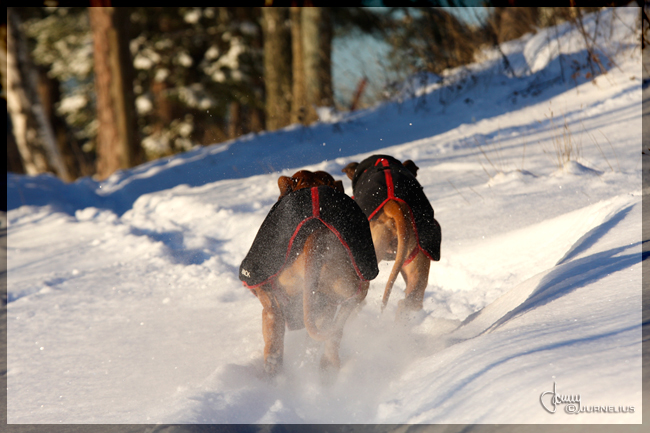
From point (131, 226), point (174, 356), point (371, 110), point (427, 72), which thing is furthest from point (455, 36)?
point (174, 356)

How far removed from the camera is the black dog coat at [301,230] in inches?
96.9

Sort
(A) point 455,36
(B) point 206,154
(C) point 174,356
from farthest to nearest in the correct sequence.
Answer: (A) point 455,36 → (B) point 206,154 → (C) point 174,356

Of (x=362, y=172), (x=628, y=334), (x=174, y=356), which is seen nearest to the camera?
(x=628, y=334)

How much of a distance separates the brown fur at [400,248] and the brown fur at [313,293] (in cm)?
41

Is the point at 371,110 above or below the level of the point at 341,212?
below

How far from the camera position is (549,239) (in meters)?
3.66

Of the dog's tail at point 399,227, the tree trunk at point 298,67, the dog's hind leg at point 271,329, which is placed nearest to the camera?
the dog's hind leg at point 271,329

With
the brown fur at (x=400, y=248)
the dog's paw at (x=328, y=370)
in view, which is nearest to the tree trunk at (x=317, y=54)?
the brown fur at (x=400, y=248)

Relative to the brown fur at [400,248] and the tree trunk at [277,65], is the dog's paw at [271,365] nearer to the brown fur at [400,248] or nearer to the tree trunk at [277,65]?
the brown fur at [400,248]

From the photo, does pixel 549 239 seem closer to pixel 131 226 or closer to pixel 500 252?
pixel 500 252

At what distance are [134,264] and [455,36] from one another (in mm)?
8402

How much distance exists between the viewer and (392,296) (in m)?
3.79

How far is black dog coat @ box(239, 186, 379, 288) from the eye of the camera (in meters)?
2.46

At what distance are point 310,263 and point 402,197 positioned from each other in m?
0.84
